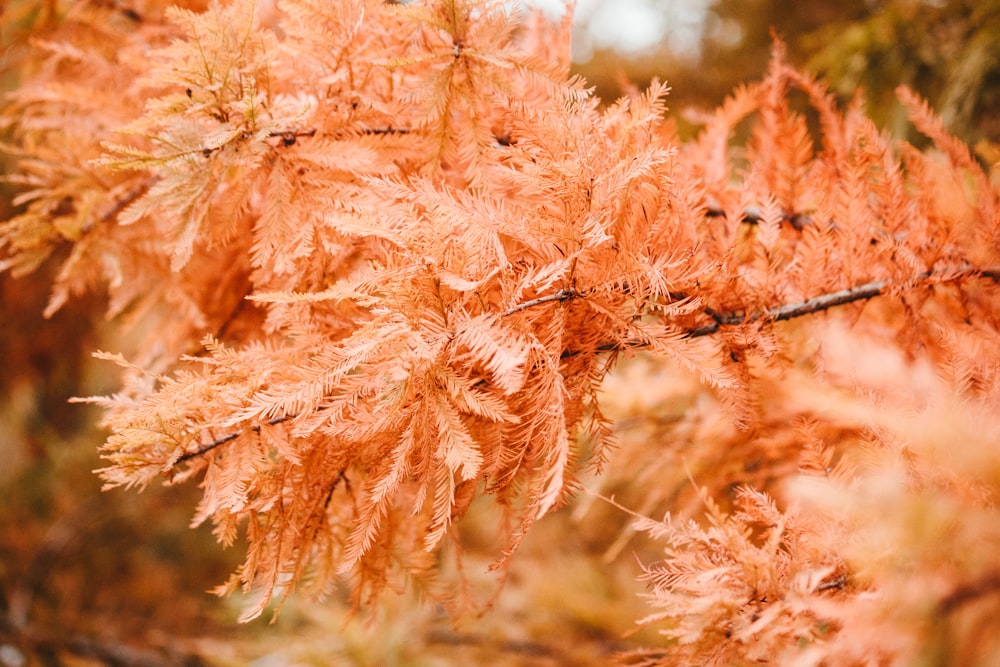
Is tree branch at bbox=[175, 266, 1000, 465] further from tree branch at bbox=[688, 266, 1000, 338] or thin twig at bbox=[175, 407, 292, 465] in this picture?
thin twig at bbox=[175, 407, 292, 465]

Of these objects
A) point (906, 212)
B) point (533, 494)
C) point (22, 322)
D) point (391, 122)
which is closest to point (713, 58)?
point (906, 212)

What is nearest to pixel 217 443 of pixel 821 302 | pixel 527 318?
pixel 527 318

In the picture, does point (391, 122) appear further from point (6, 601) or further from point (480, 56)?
point (6, 601)

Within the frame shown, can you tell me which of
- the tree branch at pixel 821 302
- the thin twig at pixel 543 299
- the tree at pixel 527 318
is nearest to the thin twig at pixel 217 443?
the tree at pixel 527 318

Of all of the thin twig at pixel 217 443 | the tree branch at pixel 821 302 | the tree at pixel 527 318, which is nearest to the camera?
the tree at pixel 527 318

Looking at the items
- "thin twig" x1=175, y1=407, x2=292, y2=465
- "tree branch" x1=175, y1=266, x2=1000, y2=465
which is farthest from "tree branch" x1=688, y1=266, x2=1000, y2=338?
"thin twig" x1=175, y1=407, x2=292, y2=465

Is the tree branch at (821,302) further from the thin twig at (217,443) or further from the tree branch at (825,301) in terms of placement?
the thin twig at (217,443)

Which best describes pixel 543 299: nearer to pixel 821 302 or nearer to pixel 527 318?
pixel 527 318

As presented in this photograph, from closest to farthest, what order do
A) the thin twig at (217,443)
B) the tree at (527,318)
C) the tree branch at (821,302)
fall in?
the tree at (527,318) < the thin twig at (217,443) < the tree branch at (821,302)

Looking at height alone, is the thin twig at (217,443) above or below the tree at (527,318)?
below
